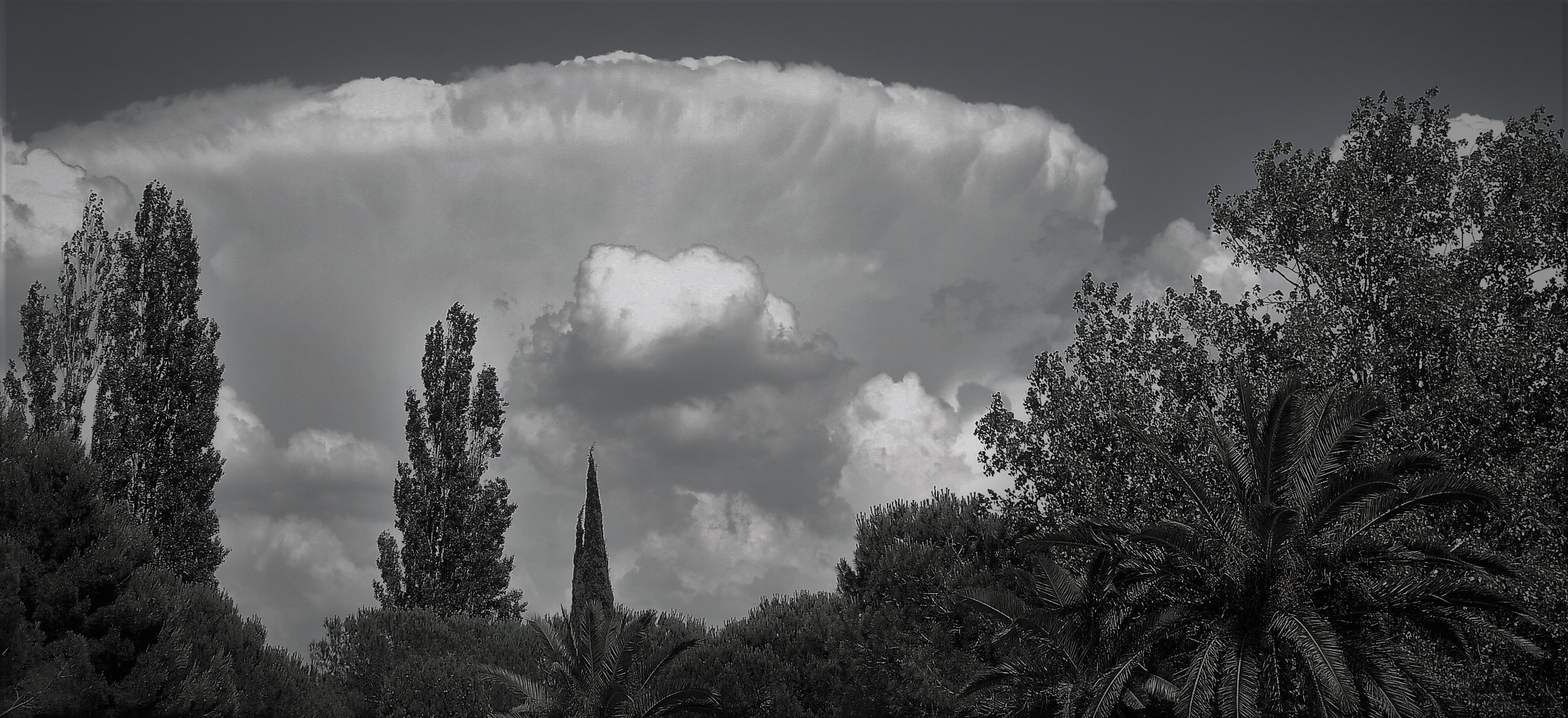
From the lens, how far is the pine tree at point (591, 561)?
3575 cm

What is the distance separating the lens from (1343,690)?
583 inches

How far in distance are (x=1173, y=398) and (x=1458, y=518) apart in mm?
5971

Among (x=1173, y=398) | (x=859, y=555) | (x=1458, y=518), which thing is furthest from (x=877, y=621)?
(x=1458, y=518)

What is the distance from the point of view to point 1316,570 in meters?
16.9

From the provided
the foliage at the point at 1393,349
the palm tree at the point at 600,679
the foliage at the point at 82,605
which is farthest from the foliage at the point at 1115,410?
the foliage at the point at 82,605

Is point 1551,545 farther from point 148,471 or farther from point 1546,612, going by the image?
point 148,471

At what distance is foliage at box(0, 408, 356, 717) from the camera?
61.9ft

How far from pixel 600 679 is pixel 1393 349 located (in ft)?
58.9

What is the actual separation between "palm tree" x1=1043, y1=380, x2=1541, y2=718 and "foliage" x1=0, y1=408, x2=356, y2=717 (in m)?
17.2

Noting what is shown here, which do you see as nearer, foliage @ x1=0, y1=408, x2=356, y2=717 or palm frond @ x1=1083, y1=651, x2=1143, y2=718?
palm frond @ x1=1083, y1=651, x2=1143, y2=718

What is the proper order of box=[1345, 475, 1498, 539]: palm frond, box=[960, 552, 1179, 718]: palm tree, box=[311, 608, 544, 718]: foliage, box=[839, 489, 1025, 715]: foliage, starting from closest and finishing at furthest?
1. box=[1345, 475, 1498, 539]: palm frond
2. box=[960, 552, 1179, 718]: palm tree
3. box=[839, 489, 1025, 715]: foliage
4. box=[311, 608, 544, 718]: foliage

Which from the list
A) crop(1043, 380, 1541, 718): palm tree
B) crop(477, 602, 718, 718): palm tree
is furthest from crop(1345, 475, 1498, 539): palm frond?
crop(477, 602, 718, 718): palm tree

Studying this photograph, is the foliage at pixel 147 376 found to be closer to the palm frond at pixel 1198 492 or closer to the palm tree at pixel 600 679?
the palm tree at pixel 600 679

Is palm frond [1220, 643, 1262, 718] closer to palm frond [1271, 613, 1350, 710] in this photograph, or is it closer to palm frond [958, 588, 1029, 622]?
palm frond [1271, 613, 1350, 710]
